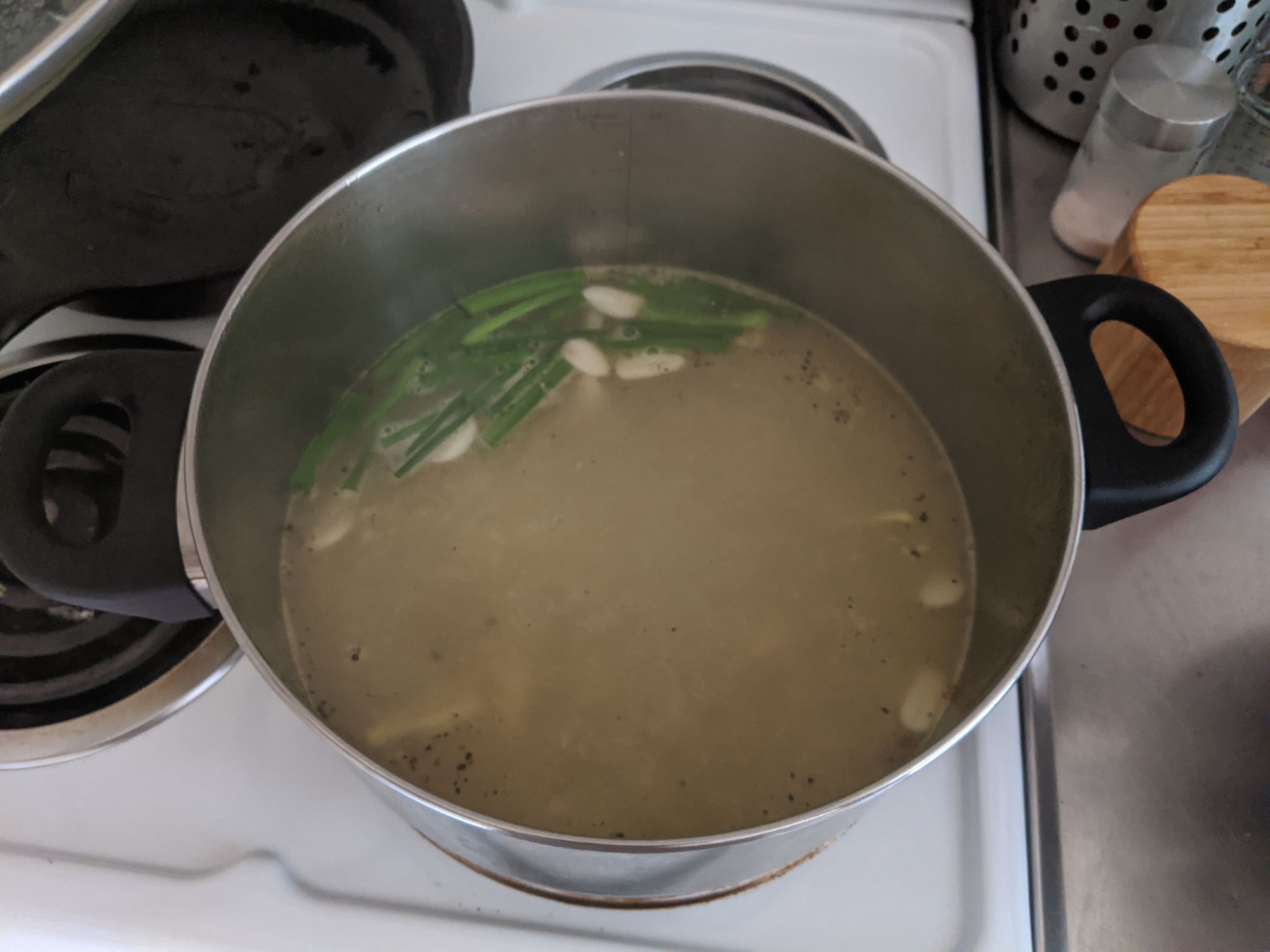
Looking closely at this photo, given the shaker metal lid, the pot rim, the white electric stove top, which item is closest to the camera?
the pot rim

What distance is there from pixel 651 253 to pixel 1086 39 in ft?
1.41

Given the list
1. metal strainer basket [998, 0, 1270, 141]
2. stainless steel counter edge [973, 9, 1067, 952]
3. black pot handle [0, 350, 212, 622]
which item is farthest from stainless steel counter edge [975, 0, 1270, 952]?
black pot handle [0, 350, 212, 622]

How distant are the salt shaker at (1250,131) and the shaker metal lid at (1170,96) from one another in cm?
6

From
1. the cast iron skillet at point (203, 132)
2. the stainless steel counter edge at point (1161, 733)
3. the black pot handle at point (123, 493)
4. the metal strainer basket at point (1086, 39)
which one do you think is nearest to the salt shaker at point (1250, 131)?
the metal strainer basket at point (1086, 39)

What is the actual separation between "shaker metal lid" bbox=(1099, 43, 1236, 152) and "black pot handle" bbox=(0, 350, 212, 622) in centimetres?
72

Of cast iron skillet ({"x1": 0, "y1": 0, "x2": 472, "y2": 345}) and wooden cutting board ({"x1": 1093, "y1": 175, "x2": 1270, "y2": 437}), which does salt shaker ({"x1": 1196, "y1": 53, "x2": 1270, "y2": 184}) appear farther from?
cast iron skillet ({"x1": 0, "y1": 0, "x2": 472, "y2": 345})

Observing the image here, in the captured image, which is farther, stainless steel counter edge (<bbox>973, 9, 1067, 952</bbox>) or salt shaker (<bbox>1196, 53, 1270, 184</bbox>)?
salt shaker (<bbox>1196, 53, 1270, 184</bbox>)

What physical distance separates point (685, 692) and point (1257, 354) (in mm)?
479

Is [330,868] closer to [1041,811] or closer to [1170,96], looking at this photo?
[1041,811]

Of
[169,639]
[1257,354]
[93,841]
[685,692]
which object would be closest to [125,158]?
[169,639]

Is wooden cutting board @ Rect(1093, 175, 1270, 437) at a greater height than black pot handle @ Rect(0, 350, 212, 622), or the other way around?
black pot handle @ Rect(0, 350, 212, 622)

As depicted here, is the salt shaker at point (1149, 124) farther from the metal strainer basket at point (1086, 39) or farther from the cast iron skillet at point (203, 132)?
the cast iron skillet at point (203, 132)

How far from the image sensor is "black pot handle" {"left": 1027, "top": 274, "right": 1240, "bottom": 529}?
0.50m

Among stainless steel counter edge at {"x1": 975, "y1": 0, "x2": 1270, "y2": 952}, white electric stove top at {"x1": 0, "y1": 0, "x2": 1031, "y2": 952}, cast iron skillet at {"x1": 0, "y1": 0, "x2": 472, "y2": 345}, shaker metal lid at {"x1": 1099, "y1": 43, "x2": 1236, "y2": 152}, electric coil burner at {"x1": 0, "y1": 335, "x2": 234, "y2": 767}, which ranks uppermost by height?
cast iron skillet at {"x1": 0, "y1": 0, "x2": 472, "y2": 345}
